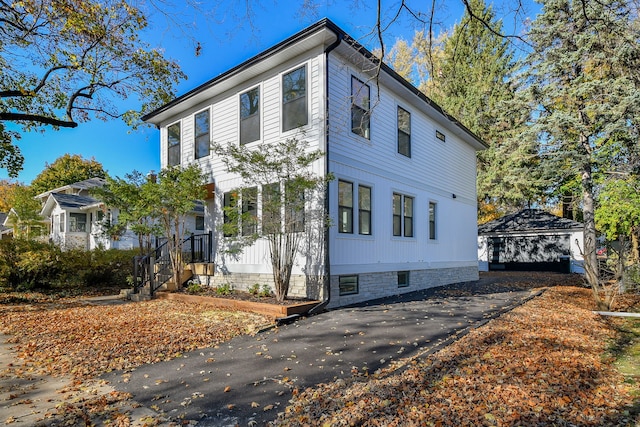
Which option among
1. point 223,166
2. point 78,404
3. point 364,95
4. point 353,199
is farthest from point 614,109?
point 78,404

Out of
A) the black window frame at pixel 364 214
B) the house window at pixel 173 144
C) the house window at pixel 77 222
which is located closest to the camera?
the black window frame at pixel 364 214

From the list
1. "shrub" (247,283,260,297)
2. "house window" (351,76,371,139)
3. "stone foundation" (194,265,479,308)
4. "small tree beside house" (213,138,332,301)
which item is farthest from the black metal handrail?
"house window" (351,76,371,139)

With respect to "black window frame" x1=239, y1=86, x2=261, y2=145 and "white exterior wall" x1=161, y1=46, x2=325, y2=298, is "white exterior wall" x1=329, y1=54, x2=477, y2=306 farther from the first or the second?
"black window frame" x1=239, y1=86, x2=261, y2=145

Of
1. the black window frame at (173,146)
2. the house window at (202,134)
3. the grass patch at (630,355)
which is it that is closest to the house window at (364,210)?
the house window at (202,134)

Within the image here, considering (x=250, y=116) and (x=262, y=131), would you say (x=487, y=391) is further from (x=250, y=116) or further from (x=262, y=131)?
(x=250, y=116)

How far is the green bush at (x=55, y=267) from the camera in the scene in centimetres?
1089

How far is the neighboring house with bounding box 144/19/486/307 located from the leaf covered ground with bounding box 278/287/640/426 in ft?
12.7

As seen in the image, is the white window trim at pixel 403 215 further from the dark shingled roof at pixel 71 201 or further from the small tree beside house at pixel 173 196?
the dark shingled roof at pixel 71 201

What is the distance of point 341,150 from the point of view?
342 inches

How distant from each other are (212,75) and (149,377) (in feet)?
28.5

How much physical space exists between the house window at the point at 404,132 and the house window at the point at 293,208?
4.43m

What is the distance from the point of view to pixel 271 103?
9547 mm

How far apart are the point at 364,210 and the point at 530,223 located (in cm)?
1602

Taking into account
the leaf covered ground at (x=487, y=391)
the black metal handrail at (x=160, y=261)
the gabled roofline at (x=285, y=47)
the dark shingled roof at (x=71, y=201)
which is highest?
the gabled roofline at (x=285, y=47)
